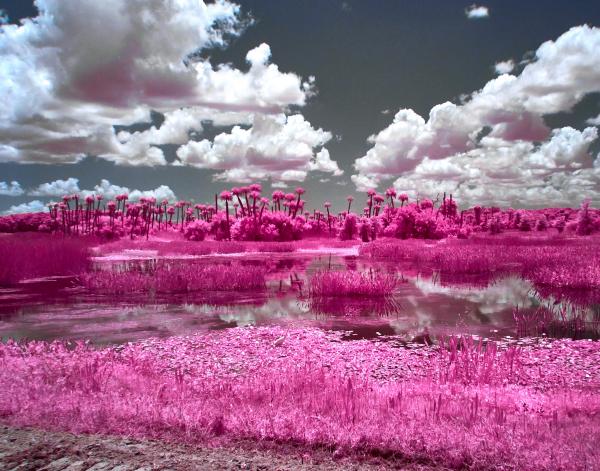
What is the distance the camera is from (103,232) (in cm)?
6381

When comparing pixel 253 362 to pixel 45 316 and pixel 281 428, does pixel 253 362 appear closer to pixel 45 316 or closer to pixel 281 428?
pixel 281 428

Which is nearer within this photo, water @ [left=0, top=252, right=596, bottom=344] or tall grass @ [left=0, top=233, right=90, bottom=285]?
water @ [left=0, top=252, right=596, bottom=344]

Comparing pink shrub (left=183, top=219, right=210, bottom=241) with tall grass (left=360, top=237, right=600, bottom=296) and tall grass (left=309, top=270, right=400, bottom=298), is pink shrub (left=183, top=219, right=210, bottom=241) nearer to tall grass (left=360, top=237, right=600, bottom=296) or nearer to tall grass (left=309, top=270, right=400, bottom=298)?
tall grass (left=360, top=237, right=600, bottom=296)

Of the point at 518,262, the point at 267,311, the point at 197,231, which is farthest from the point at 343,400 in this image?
the point at 197,231

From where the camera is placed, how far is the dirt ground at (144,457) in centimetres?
520

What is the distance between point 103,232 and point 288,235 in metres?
27.3

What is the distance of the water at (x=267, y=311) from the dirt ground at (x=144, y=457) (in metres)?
6.18

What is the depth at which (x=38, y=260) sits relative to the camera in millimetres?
25641

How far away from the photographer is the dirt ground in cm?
520

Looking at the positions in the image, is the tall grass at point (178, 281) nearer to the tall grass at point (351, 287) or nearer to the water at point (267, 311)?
the water at point (267, 311)

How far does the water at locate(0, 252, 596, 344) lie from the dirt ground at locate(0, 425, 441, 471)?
20.3ft

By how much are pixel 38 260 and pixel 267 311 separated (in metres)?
16.7

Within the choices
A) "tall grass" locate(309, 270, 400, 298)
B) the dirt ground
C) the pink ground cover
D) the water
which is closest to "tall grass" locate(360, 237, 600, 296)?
the water

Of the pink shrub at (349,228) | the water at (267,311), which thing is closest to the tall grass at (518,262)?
the water at (267,311)
